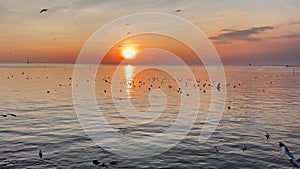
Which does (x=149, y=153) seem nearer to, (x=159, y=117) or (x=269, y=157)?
(x=269, y=157)

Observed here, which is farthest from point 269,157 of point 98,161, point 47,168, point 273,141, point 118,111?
point 118,111

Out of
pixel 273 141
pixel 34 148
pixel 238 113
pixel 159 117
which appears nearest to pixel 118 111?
pixel 159 117

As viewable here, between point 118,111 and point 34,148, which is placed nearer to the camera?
point 34,148

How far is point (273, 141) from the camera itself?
89.8 ft

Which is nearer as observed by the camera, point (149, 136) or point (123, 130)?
point (149, 136)

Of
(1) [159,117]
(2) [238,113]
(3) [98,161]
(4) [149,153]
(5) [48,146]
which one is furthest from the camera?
(2) [238,113]

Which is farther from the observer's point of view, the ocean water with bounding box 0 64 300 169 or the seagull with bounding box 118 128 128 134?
the seagull with bounding box 118 128 128 134

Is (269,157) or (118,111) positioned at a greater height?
(118,111)

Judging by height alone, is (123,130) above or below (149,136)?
above

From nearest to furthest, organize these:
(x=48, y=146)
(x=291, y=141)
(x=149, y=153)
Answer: (x=149, y=153)
(x=48, y=146)
(x=291, y=141)

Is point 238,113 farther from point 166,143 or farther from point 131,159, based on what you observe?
point 131,159

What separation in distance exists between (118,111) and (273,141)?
24951 millimetres

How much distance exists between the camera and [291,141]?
27203mm

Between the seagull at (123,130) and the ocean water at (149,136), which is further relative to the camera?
the seagull at (123,130)
